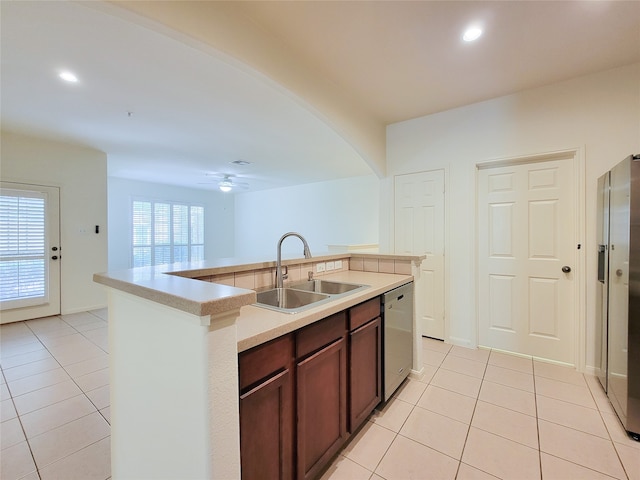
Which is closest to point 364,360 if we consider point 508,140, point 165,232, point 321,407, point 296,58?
point 321,407

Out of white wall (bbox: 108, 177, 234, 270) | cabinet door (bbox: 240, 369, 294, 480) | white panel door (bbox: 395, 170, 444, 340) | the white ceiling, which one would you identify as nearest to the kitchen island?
cabinet door (bbox: 240, 369, 294, 480)

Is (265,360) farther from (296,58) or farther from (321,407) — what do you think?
(296,58)

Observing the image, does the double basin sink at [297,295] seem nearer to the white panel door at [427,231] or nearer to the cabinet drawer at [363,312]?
the cabinet drawer at [363,312]

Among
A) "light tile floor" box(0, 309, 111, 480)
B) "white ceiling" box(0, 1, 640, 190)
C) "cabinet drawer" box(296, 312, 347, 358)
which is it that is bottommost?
"light tile floor" box(0, 309, 111, 480)

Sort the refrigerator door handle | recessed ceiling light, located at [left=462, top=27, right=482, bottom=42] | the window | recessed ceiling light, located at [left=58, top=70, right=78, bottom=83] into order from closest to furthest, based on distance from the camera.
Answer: recessed ceiling light, located at [left=462, top=27, right=482, bottom=42] → the refrigerator door handle → recessed ceiling light, located at [left=58, top=70, right=78, bottom=83] → the window

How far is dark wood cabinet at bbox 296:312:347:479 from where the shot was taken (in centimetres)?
126

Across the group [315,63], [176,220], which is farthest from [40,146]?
[315,63]

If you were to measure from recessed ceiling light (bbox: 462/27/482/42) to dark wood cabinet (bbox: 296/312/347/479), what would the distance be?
6.91 feet

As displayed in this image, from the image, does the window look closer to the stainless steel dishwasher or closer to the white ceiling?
the white ceiling

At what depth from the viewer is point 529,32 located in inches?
78.6

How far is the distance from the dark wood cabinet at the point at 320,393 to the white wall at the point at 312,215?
15.2 ft

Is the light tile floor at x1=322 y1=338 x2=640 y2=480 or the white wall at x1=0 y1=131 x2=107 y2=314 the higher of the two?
the white wall at x1=0 y1=131 x2=107 y2=314

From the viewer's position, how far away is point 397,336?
2131 millimetres

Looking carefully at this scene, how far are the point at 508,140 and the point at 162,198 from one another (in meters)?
7.37
